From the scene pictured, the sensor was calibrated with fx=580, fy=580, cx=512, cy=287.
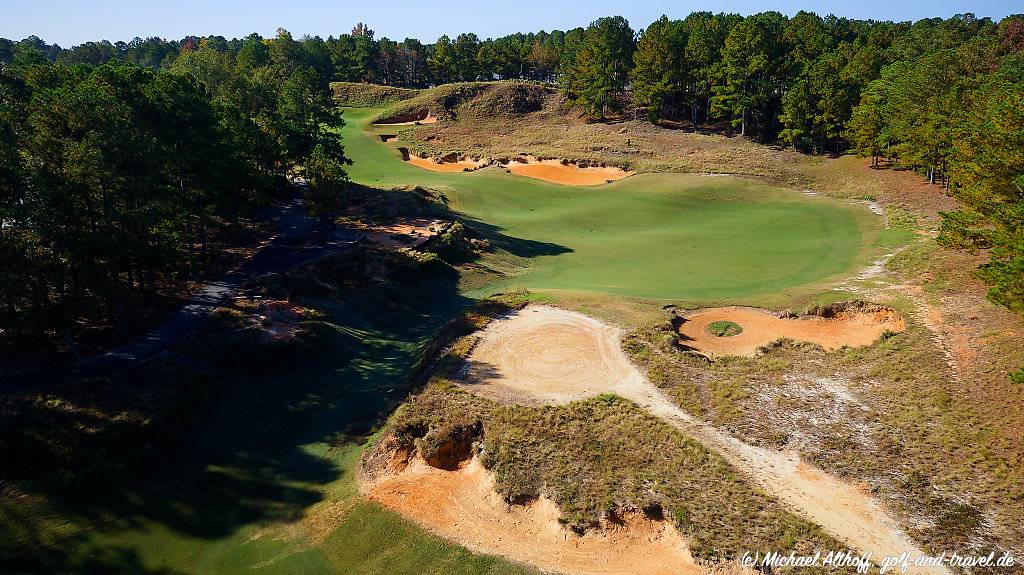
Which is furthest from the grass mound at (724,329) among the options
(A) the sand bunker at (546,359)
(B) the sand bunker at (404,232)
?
(B) the sand bunker at (404,232)

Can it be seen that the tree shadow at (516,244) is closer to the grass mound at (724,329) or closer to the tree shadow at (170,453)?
the grass mound at (724,329)

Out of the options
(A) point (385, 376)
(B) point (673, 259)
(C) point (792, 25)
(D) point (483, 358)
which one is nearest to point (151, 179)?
(A) point (385, 376)

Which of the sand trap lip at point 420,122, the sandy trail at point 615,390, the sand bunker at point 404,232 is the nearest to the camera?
the sandy trail at point 615,390

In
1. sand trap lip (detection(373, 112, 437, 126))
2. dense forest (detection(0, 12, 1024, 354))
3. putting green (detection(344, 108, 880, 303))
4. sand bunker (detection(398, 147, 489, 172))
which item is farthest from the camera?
sand trap lip (detection(373, 112, 437, 126))

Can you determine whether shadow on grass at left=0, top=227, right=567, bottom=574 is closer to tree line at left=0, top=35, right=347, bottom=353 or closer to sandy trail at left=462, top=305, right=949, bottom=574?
tree line at left=0, top=35, right=347, bottom=353

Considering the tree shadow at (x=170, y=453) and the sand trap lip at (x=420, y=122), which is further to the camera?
the sand trap lip at (x=420, y=122)

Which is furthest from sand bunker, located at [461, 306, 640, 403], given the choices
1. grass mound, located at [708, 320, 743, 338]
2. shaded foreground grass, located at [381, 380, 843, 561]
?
grass mound, located at [708, 320, 743, 338]

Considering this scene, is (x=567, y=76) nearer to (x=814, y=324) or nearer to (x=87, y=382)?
(x=814, y=324)
